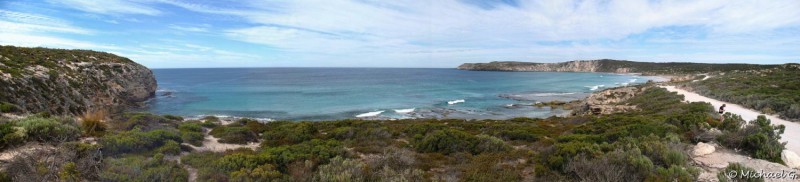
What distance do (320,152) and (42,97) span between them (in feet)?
85.8

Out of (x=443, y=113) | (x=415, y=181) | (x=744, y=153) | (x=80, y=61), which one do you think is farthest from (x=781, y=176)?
(x=80, y=61)

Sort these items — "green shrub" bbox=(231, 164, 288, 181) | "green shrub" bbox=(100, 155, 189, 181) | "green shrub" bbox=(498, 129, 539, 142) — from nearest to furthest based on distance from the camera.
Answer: "green shrub" bbox=(100, 155, 189, 181) → "green shrub" bbox=(231, 164, 288, 181) → "green shrub" bbox=(498, 129, 539, 142)

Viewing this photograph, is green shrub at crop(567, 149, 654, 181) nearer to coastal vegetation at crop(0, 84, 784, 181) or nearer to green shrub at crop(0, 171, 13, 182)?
coastal vegetation at crop(0, 84, 784, 181)

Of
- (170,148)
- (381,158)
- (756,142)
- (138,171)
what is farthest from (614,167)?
(170,148)

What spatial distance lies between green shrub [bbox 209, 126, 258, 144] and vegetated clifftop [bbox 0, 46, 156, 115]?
690cm

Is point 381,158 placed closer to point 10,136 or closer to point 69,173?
point 69,173

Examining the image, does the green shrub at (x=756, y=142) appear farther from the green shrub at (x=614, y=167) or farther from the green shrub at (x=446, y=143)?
the green shrub at (x=446, y=143)

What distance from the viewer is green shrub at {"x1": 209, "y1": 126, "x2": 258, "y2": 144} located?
13.0 m

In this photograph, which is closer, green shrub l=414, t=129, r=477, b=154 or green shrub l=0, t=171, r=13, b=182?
green shrub l=0, t=171, r=13, b=182

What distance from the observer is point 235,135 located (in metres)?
13.2

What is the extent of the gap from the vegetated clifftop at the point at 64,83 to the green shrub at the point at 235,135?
6.90m

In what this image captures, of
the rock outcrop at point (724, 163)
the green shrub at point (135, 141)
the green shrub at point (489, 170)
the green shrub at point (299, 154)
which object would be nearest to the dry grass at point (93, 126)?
the green shrub at point (135, 141)

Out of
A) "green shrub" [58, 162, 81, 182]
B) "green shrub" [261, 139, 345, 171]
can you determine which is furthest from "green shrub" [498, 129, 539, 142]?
"green shrub" [58, 162, 81, 182]

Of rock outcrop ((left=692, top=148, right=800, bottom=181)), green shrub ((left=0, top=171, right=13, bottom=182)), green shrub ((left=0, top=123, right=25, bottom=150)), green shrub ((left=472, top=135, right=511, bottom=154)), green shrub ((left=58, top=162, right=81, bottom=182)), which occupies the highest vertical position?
green shrub ((left=0, top=123, right=25, bottom=150))
